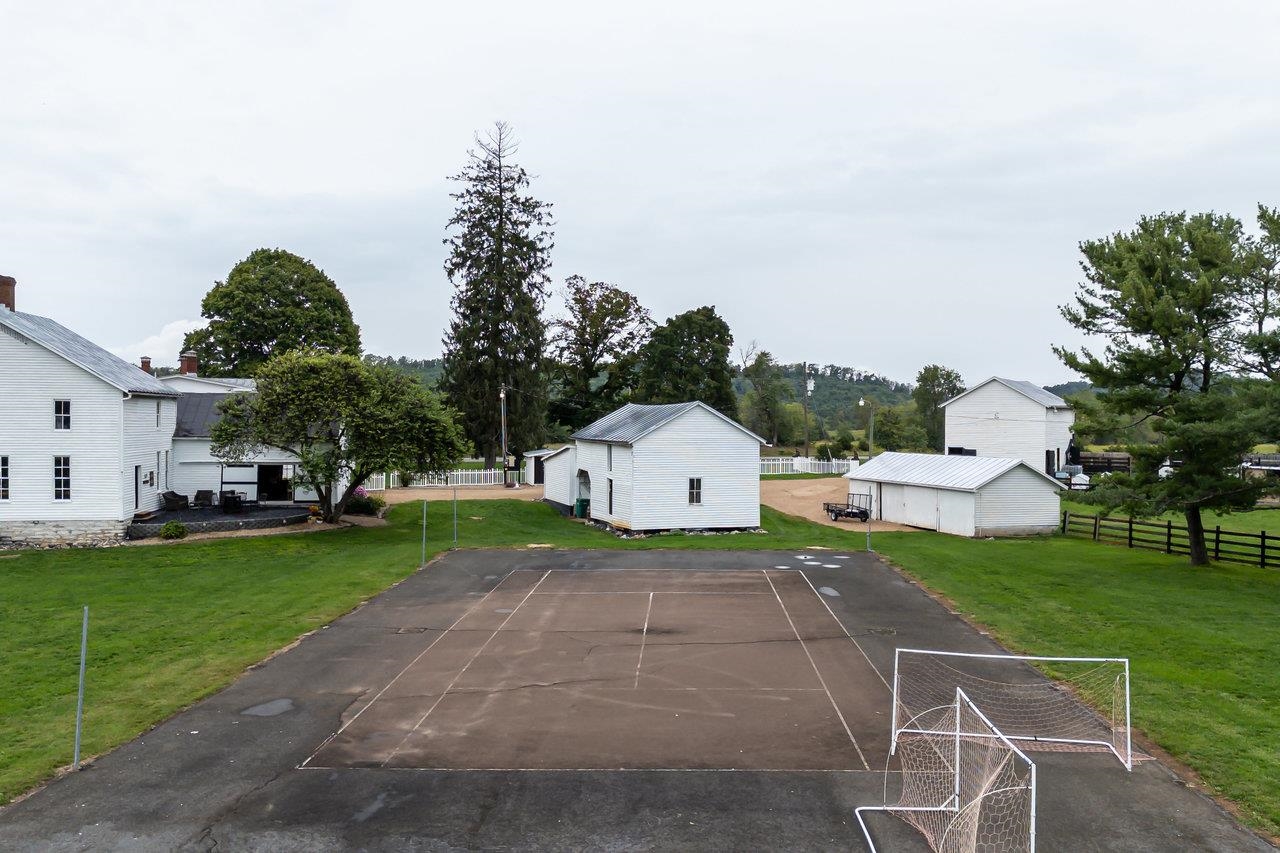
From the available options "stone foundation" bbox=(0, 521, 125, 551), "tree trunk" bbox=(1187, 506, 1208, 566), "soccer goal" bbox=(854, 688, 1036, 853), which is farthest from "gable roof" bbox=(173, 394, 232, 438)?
"tree trunk" bbox=(1187, 506, 1208, 566)

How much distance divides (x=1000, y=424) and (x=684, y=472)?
87.9 ft

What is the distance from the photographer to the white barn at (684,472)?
1519 inches

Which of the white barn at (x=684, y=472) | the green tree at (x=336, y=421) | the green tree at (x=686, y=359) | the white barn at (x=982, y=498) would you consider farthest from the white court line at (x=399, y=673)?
the green tree at (x=686, y=359)

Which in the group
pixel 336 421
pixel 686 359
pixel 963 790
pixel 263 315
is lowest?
pixel 963 790

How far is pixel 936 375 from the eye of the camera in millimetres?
100250

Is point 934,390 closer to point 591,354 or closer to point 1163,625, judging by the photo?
point 591,354

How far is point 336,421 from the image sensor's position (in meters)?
36.7

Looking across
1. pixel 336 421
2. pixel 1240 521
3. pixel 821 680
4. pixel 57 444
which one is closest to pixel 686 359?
pixel 336 421

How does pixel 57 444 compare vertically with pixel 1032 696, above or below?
above

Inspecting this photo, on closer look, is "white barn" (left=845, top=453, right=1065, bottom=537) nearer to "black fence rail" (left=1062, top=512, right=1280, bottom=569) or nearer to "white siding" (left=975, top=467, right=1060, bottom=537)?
"white siding" (left=975, top=467, right=1060, bottom=537)

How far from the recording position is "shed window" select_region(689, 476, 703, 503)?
39.2m

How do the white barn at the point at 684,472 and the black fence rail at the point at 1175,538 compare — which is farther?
the white barn at the point at 684,472

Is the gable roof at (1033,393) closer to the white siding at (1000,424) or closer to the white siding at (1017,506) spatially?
the white siding at (1000,424)

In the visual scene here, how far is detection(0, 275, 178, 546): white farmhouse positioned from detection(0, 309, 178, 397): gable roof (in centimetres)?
7
